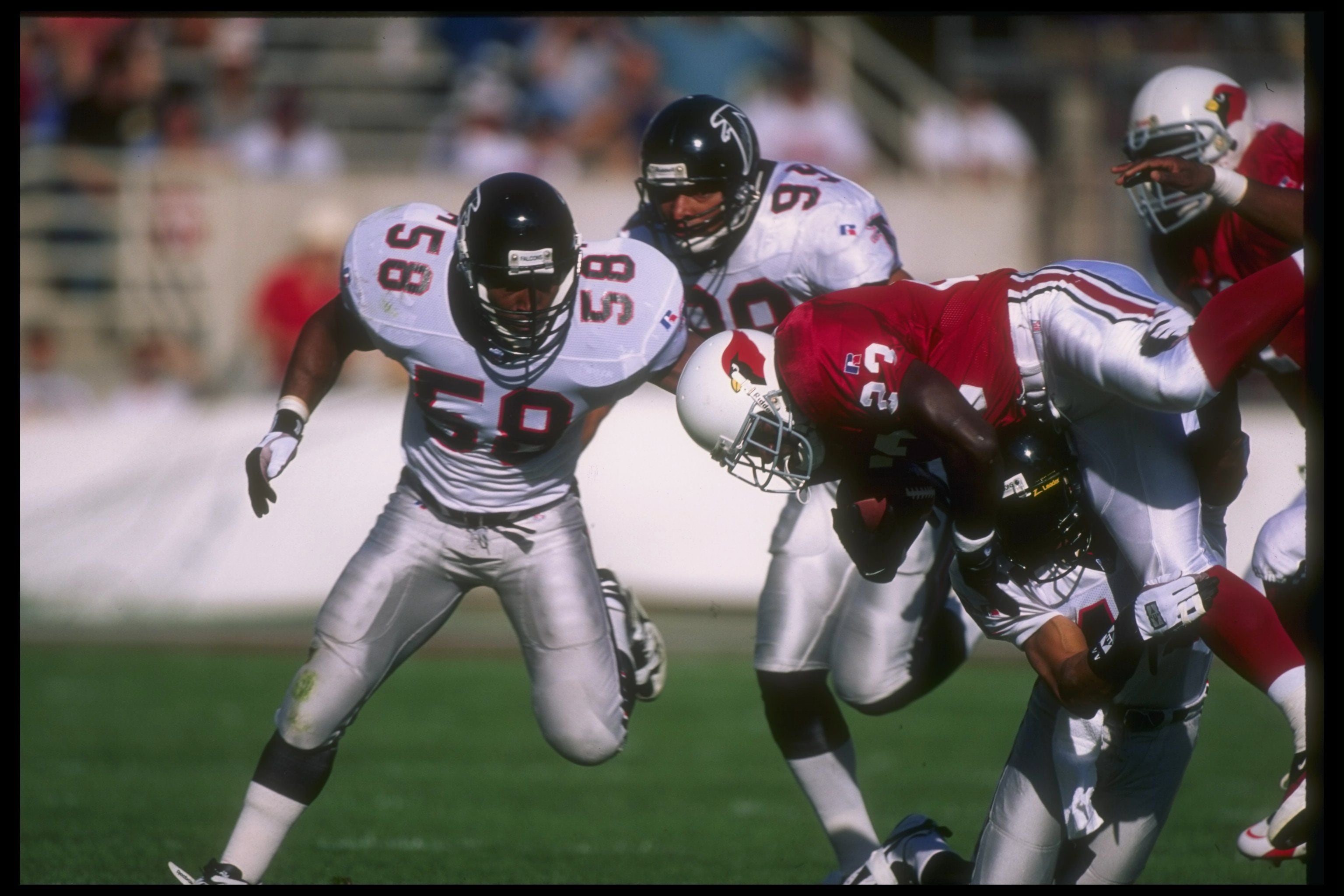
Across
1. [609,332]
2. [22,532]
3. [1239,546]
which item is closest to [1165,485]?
[609,332]

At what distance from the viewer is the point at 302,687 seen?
13.2 feet

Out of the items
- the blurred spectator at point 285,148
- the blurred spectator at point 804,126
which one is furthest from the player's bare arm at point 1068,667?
the blurred spectator at point 285,148

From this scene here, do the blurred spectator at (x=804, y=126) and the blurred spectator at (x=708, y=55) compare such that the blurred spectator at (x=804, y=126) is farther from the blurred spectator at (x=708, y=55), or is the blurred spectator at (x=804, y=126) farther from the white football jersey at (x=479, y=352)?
the white football jersey at (x=479, y=352)

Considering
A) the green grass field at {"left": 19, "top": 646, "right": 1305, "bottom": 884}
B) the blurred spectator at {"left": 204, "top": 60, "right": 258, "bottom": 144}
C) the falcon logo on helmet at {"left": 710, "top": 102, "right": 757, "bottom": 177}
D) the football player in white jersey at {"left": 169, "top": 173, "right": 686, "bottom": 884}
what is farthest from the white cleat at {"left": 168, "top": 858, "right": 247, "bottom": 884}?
the blurred spectator at {"left": 204, "top": 60, "right": 258, "bottom": 144}

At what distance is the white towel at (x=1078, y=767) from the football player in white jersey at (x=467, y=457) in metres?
1.13

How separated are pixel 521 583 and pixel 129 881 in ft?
4.86

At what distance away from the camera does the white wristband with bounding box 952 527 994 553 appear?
350 cm

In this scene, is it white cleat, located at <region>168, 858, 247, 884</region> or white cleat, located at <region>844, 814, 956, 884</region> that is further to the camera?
white cleat, located at <region>844, 814, 956, 884</region>

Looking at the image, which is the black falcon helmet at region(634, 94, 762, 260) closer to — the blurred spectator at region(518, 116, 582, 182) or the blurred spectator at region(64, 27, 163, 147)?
the blurred spectator at region(518, 116, 582, 182)

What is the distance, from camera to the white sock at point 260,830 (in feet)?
13.1

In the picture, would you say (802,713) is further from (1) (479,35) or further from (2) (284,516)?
(1) (479,35)

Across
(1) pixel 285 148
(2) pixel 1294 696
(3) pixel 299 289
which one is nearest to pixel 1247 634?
(2) pixel 1294 696

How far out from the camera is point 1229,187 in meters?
3.77

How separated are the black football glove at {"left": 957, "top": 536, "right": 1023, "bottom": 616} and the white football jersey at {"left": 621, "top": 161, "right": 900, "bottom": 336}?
1.00 metres
